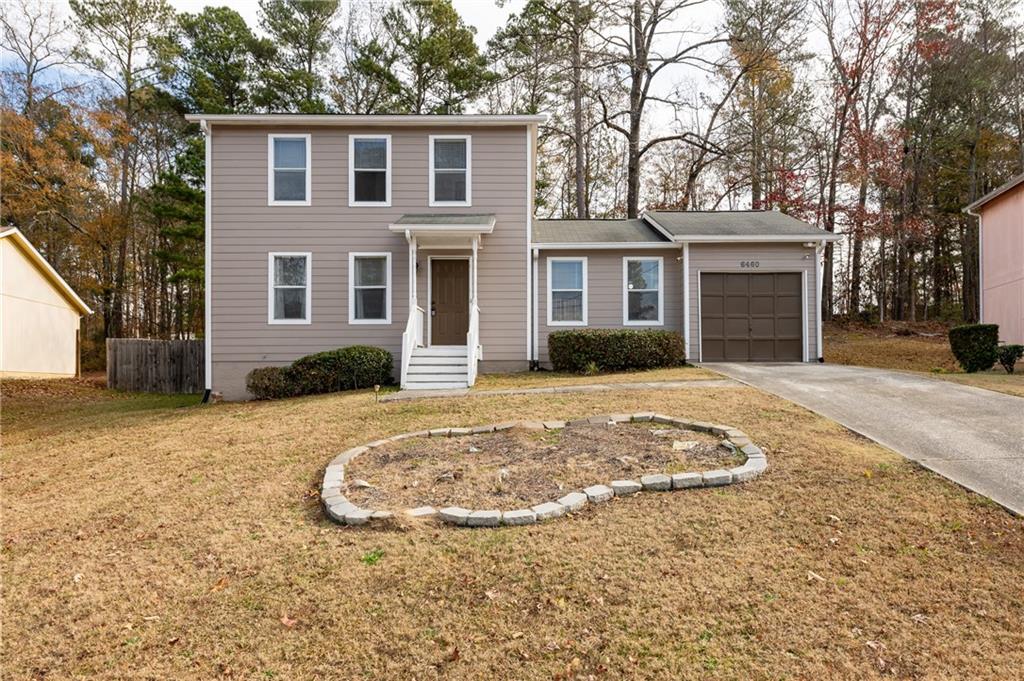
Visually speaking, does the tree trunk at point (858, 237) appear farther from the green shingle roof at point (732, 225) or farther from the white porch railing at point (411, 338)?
the white porch railing at point (411, 338)

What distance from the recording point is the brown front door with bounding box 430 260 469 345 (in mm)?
12531

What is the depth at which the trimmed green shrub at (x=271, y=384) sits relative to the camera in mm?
10453

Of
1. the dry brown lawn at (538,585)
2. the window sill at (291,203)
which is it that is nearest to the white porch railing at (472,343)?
the window sill at (291,203)

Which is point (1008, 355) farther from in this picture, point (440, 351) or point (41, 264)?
point (41, 264)

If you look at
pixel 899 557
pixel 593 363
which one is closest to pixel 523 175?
pixel 593 363

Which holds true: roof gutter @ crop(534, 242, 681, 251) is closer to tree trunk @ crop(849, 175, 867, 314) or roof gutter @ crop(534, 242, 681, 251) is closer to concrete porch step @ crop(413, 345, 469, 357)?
concrete porch step @ crop(413, 345, 469, 357)

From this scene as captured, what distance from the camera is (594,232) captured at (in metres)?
13.9

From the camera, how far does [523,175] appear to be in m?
12.4

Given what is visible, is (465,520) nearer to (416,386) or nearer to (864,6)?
(416,386)

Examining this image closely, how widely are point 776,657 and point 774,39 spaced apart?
23266 mm

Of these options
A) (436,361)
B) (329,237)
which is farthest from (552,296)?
(329,237)

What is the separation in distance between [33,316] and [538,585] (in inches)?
814

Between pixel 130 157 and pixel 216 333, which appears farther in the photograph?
pixel 130 157

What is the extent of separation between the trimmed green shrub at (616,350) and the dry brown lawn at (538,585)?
6.49 meters
